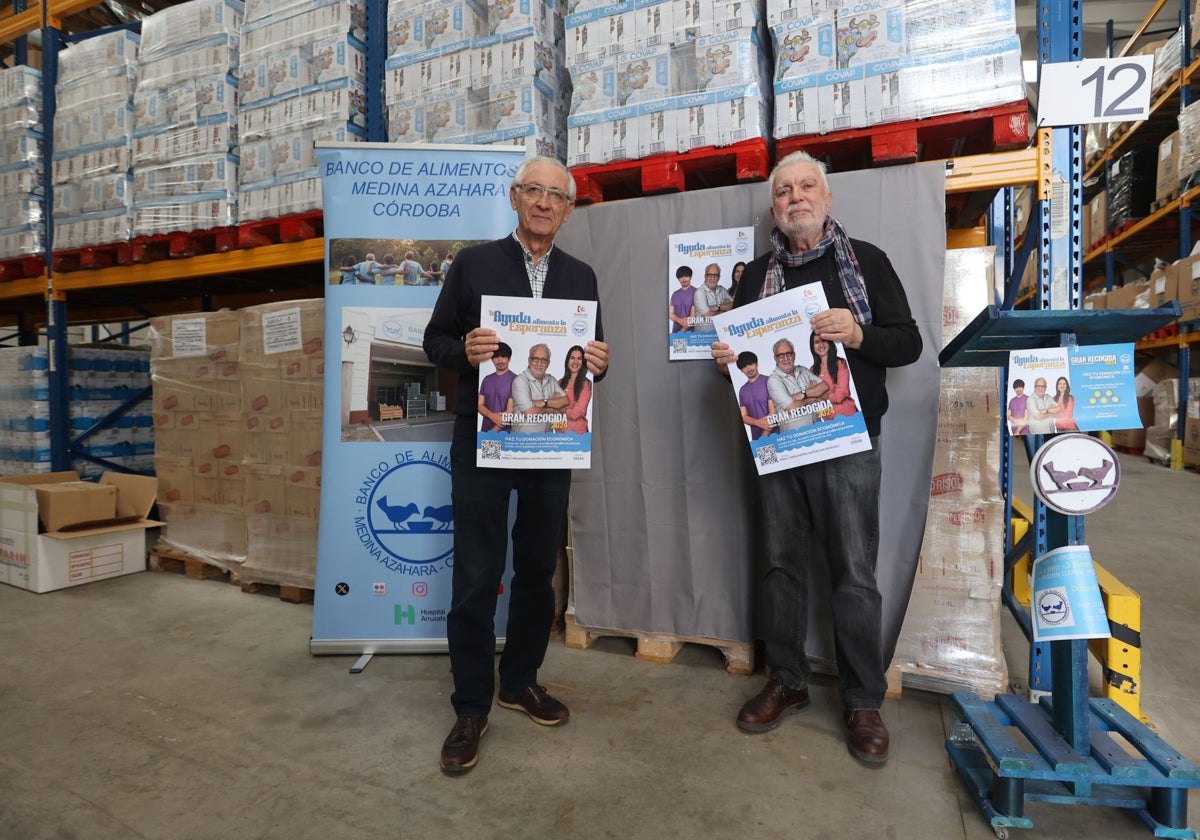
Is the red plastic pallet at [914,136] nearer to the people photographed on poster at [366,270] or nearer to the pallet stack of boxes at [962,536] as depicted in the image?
the pallet stack of boxes at [962,536]

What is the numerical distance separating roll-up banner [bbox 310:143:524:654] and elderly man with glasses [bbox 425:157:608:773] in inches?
28.3

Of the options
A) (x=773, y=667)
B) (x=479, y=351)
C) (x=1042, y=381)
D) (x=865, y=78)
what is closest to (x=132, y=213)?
(x=479, y=351)

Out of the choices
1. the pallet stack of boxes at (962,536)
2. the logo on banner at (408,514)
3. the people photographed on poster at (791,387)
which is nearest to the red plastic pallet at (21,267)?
the logo on banner at (408,514)

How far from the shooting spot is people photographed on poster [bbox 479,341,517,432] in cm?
207

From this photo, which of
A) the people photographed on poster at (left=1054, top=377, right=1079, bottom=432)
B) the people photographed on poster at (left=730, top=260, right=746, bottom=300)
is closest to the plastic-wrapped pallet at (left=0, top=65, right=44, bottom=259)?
the people photographed on poster at (left=730, top=260, right=746, bottom=300)

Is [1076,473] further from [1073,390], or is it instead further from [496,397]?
[496,397]

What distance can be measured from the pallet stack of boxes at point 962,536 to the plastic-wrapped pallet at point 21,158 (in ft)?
20.7

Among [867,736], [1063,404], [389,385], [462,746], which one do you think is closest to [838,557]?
[867,736]

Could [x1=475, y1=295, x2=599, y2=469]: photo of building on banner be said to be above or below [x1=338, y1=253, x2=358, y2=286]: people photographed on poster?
below

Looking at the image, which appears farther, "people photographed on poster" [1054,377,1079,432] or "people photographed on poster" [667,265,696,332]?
"people photographed on poster" [667,265,696,332]

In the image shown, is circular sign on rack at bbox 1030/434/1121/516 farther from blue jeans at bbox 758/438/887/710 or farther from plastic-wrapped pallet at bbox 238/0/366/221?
plastic-wrapped pallet at bbox 238/0/366/221

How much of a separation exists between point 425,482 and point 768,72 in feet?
7.93

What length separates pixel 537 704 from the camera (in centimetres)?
230

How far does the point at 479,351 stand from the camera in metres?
2.04
